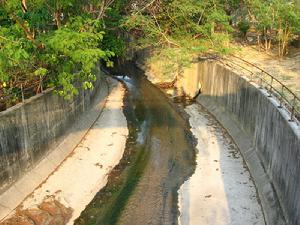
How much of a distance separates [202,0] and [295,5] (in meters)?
8.16

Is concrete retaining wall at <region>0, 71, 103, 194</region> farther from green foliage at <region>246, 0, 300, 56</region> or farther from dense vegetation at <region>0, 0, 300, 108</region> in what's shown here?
green foliage at <region>246, 0, 300, 56</region>

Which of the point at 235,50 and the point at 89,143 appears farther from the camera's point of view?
the point at 235,50

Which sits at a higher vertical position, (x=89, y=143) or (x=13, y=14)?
(x=13, y=14)

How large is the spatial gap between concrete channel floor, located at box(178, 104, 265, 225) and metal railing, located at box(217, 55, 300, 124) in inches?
162

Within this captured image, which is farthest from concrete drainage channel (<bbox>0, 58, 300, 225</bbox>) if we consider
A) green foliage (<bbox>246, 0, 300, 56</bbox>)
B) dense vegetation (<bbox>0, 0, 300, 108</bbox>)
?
green foliage (<bbox>246, 0, 300, 56</bbox>)

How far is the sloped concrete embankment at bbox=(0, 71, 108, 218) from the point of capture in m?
16.9

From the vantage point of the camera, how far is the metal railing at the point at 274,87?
17453 mm

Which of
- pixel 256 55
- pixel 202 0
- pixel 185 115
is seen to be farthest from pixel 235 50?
pixel 185 115

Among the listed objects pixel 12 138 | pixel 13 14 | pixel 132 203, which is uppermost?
pixel 13 14

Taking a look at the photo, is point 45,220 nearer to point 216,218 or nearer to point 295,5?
point 216,218

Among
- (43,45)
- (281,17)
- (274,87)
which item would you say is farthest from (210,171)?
(281,17)

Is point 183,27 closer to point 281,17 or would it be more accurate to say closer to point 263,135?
point 281,17

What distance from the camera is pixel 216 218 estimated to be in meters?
16.5

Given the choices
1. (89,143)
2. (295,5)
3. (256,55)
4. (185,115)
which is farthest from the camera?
(256,55)
